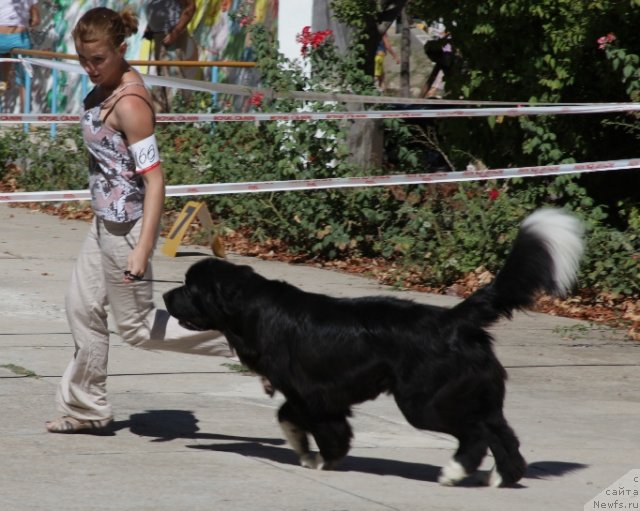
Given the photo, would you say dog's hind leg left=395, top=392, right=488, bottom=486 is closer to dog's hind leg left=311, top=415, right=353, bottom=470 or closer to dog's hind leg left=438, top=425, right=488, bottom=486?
dog's hind leg left=438, top=425, right=488, bottom=486

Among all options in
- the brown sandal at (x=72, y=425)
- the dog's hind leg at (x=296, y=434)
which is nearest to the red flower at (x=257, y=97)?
the brown sandal at (x=72, y=425)

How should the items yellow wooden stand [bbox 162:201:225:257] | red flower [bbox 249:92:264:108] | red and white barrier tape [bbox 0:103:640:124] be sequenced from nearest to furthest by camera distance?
red and white barrier tape [bbox 0:103:640:124] < yellow wooden stand [bbox 162:201:225:257] < red flower [bbox 249:92:264:108]

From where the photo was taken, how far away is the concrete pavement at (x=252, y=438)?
4898 millimetres

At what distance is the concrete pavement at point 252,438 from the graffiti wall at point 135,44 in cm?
987

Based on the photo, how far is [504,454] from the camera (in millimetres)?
5109

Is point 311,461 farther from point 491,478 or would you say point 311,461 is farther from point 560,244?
point 560,244

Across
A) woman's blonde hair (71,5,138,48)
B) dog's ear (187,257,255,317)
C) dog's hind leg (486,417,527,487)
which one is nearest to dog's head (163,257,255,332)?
dog's ear (187,257,255,317)

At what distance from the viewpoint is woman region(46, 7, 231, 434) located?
537 cm

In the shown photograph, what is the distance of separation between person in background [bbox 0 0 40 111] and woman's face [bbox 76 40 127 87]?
40.3ft

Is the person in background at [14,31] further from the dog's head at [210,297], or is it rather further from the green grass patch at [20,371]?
the dog's head at [210,297]

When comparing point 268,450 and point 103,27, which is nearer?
point 103,27

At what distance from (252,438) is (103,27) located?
80.3 inches

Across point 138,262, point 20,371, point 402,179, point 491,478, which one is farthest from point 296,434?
point 402,179

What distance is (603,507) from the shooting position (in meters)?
4.98
